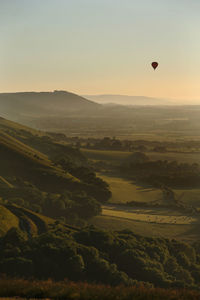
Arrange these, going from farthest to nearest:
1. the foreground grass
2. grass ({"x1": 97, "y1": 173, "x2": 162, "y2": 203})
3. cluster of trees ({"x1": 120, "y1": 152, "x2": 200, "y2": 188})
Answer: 1. cluster of trees ({"x1": 120, "y1": 152, "x2": 200, "y2": 188})
2. grass ({"x1": 97, "y1": 173, "x2": 162, "y2": 203})
3. the foreground grass

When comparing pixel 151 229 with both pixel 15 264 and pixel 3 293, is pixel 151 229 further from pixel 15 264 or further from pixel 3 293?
pixel 3 293

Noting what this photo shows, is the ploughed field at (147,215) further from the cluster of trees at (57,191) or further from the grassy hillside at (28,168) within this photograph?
the grassy hillside at (28,168)

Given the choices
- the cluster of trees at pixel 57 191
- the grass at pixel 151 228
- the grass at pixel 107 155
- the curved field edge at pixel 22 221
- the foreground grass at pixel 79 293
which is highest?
the grass at pixel 107 155

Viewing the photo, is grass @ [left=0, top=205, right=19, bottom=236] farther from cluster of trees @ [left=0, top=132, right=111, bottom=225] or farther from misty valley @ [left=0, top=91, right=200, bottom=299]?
cluster of trees @ [left=0, top=132, right=111, bottom=225]

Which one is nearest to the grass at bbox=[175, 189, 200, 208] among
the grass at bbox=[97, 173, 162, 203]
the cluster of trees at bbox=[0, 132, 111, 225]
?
the grass at bbox=[97, 173, 162, 203]

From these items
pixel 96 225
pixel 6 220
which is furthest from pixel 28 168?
pixel 6 220

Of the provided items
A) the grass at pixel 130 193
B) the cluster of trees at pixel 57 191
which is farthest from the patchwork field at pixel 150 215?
the grass at pixel 130 193
